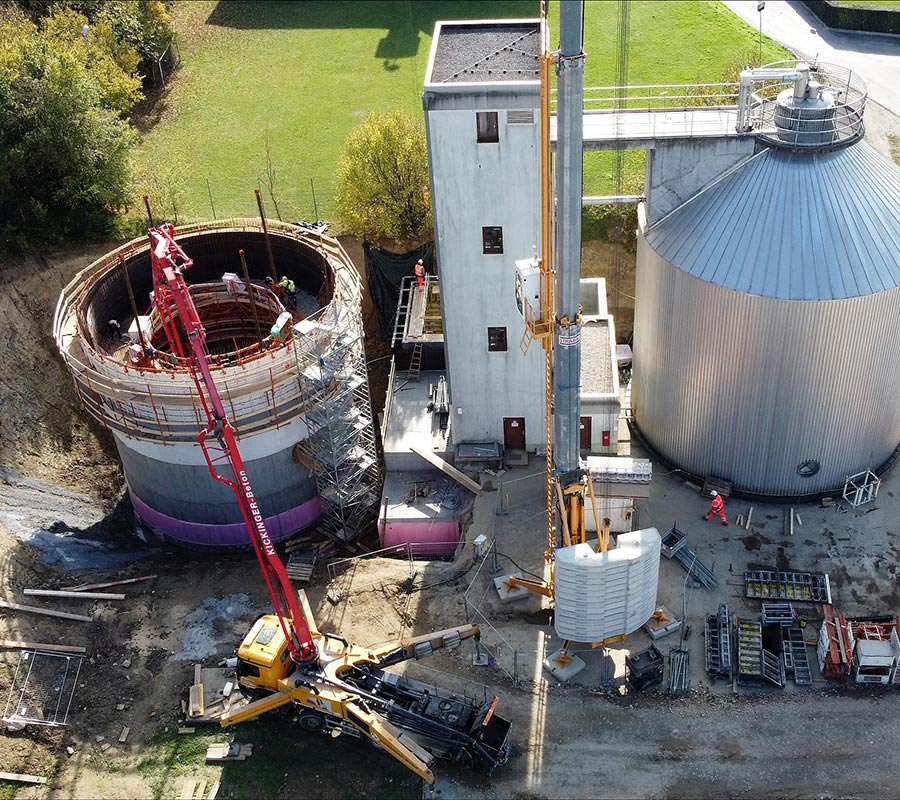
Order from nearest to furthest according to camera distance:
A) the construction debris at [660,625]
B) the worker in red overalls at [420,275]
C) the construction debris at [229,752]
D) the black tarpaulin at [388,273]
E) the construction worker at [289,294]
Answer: the construction debris at [229,752]
the construction debris at [660,625]
the construction worker at [289,294]
the worker in red overalls at [420,275]
the black tarpaulin at [388,273]

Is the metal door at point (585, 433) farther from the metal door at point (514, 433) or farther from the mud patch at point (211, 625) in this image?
the mud patch at point (211, 625)

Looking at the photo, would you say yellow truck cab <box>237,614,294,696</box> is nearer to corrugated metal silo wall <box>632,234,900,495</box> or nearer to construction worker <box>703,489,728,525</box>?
construction worker <box>703,489,728,525</box>

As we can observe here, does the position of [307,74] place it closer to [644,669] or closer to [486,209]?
[486,209]

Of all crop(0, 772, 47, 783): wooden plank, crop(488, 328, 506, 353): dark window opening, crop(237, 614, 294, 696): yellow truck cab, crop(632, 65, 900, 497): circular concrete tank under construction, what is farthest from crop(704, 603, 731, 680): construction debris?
crop(0, 772, 47, 783): wooden plank

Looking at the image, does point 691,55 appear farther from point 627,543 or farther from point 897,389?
point 627,543

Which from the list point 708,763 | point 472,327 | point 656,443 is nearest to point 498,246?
point 472,327

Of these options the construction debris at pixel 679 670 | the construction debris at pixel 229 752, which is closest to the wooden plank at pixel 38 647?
the construction debris at pixel 229 752
